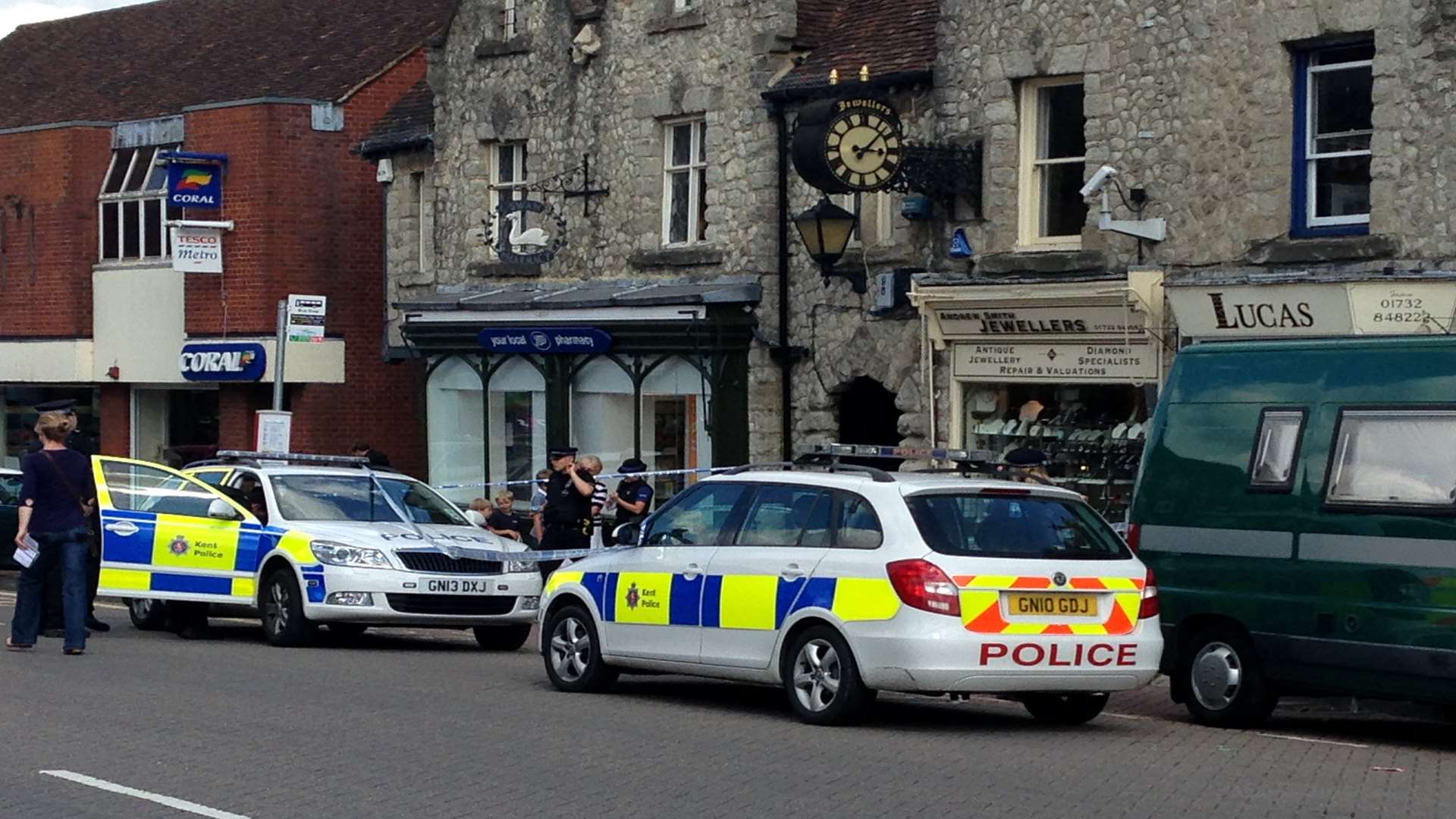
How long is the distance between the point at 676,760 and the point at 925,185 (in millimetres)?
12426

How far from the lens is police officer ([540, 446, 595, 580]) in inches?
772

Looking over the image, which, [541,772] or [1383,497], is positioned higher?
[1383,497]

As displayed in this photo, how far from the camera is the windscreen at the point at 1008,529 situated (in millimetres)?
12367

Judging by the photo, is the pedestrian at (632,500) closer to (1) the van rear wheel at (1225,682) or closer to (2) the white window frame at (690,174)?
(2) the white window frame at (690,174)

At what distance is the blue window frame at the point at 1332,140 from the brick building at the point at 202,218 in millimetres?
15048

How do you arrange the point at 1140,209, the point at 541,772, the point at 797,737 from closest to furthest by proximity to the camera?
the point at 541,772 → the point at 797,737 → the point at 1140,209

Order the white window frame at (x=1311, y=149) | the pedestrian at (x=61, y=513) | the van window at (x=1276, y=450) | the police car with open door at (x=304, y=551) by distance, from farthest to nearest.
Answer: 1. the white window frame at (x=1311, y=149)
2. the police car with open door at (x=304, y=551)
3. the pedestrian at (x=61, y=513)
4. the van window at (x=1276, y=450)

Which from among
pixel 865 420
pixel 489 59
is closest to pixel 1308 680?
pixel 865 420

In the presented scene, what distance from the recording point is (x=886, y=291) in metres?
23.6

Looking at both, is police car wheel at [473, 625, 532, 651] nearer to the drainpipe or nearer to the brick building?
the drainpipe

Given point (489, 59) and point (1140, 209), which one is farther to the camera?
point (489, 59)

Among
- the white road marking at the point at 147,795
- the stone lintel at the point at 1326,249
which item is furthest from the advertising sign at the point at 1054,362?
the white road marking at the point at 147,795

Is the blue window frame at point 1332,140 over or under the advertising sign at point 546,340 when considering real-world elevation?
over

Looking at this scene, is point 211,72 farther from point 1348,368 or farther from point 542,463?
point 1348,368
